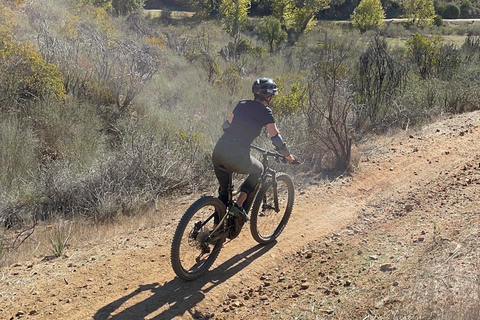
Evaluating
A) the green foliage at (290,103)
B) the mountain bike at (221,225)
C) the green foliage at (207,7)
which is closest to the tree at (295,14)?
the green foliage at (207,7)

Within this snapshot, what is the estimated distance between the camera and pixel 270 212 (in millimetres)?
5414

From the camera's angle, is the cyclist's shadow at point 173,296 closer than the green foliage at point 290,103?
Yes

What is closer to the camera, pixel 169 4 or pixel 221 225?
pixel 221 225

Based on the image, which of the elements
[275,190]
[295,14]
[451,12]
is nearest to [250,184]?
[275,190]

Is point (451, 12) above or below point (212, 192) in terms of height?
above

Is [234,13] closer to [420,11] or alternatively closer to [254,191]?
[420,11]

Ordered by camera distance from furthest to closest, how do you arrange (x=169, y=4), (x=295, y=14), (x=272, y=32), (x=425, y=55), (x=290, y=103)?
(x=169, y=4) → (x=295, y=14) → (x=272, y=32) → (x=425, y=55) → (x=290, y=103)

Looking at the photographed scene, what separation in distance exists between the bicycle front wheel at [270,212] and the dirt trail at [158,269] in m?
0.15

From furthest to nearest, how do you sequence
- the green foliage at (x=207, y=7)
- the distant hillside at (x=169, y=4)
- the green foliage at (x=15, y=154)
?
1. the distant hillside at (x=169, y=4)
2. the green foliage at (x=207, y=7)
3. the green foliage at (x=15, y=154)

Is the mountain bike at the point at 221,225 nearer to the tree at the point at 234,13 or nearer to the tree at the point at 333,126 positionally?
the tree at the point at 333,126

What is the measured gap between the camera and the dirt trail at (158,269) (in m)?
4.13

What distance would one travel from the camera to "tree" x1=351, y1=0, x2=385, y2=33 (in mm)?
41250

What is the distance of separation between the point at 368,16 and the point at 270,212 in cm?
4054

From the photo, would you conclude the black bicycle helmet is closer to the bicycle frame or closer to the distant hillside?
the bicycle frame
